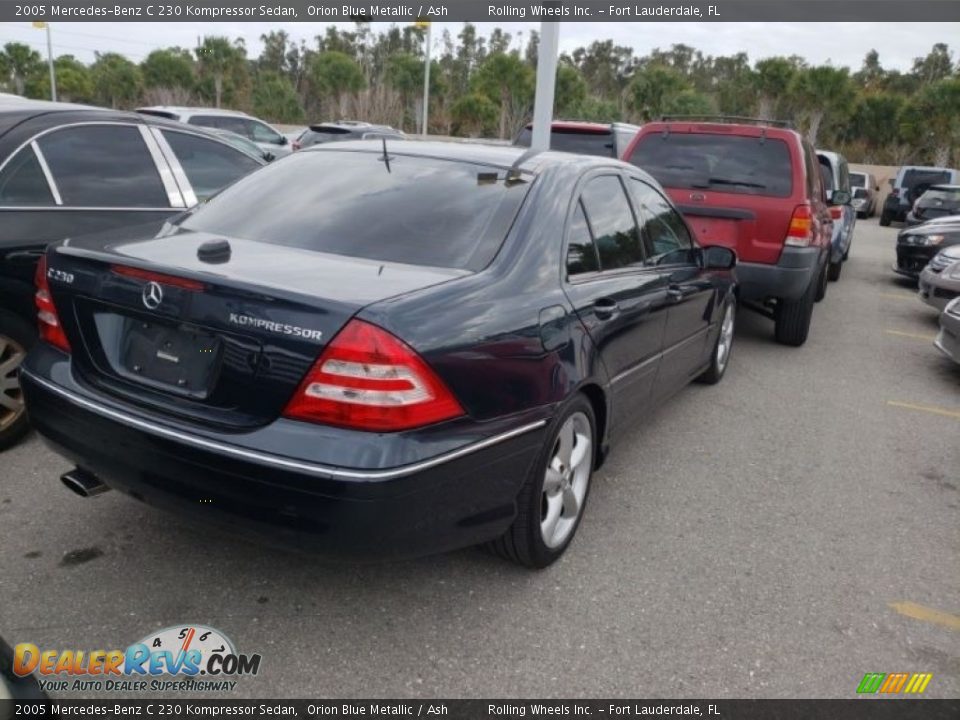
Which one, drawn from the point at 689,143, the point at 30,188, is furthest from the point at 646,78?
the point at 30,188

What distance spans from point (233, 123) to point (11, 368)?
1387 centimetres

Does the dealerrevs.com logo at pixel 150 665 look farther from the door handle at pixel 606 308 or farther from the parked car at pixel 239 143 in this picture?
the parked car at pixel 239 143

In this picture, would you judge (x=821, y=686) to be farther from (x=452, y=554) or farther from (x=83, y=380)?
(x=83, y=380)

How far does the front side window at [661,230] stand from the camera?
4094 millimetres

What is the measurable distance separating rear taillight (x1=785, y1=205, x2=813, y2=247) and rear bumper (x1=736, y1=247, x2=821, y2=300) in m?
0.06

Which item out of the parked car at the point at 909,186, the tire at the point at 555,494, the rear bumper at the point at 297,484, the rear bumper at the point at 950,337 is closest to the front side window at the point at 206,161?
the rear bumper at the point at 297,484

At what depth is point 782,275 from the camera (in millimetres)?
6582

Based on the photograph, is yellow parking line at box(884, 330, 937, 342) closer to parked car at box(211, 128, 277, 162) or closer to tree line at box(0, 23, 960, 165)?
parked car at box(211, 128, 277, 162)

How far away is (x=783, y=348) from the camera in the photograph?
24.2ft

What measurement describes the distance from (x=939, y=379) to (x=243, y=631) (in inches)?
244

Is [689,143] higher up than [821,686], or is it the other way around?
[689,143]

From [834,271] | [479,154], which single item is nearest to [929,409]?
[479,154]

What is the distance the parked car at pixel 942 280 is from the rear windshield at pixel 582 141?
385 cm

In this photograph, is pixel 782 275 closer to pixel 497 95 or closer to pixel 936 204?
pixel 936 204
